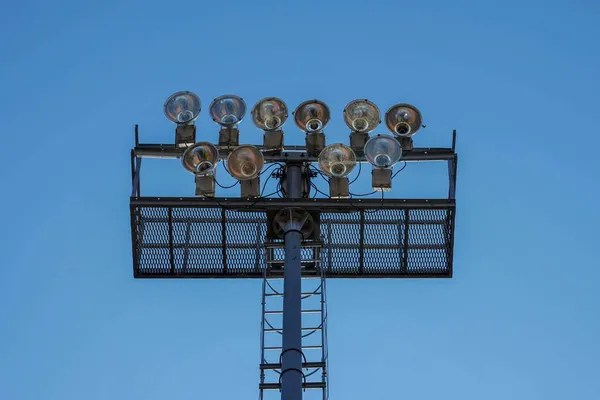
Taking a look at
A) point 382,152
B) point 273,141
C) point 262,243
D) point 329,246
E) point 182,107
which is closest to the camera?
point 382,152

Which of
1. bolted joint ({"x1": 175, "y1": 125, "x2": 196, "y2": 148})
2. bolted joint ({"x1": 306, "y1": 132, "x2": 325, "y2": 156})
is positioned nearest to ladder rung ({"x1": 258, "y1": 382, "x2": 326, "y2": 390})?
bolted joint ({"x1": 306, "y1": 132, "x2": 325, "y2": 156})

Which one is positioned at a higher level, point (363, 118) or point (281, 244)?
point (363, 118)

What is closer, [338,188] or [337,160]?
[337,160]

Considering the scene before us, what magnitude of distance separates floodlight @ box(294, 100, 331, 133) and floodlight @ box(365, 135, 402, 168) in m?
1.01

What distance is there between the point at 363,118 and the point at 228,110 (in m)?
1.92

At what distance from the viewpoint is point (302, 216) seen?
514 inches

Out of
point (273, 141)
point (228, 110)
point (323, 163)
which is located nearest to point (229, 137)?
point (228, 110)

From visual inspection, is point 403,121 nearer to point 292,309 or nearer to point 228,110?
point 228,110

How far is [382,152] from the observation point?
1315cm

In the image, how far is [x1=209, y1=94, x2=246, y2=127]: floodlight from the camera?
1413 cm

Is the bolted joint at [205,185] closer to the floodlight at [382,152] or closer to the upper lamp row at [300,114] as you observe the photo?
the upper lamp row at [300,114]

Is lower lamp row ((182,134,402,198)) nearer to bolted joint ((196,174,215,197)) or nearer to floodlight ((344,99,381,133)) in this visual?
bolted joint ((196,174,215,197))

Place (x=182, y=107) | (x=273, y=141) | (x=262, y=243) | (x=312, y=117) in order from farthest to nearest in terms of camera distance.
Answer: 1. (x=262, y=243)
2. (x=182, y=107)
3. (x=312, y=117)
4. (x=273, y=141)

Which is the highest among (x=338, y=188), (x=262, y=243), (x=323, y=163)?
(x=323, y=163)
